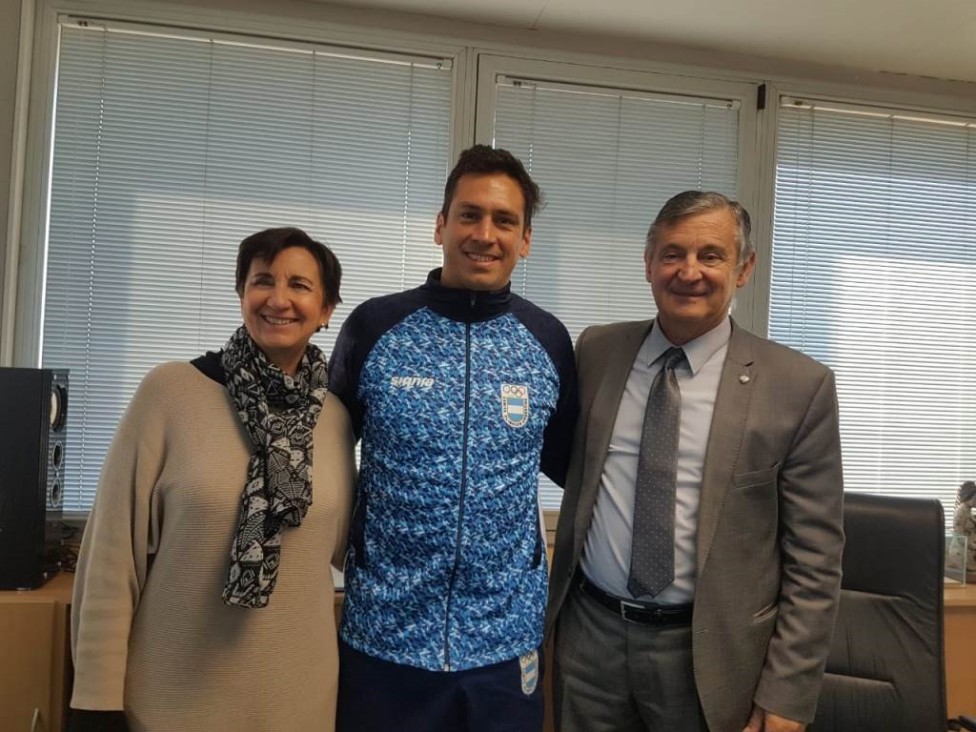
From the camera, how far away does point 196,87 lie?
8.75ft

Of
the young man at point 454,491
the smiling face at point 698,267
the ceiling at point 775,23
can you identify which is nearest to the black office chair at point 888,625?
the smiling face at point 698,267

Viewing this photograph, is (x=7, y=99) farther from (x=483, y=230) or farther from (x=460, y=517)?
(x=460, y=517)

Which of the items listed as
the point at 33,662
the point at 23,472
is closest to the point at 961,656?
the point at 33,662

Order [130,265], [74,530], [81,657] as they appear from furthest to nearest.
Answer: [130,265] < [74,530] < [81,657]

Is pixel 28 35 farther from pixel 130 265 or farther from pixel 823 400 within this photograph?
pixel 823 400

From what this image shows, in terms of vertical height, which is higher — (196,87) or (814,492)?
(196,87)

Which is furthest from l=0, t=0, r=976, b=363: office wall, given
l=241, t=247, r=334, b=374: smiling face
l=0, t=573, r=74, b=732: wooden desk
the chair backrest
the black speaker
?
the chair backrest

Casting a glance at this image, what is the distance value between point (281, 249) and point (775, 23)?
2125 millimetres

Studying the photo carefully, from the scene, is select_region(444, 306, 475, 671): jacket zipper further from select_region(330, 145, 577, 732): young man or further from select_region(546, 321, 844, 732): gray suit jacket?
select_region(546, 321, 844, 732): gray suit jacket

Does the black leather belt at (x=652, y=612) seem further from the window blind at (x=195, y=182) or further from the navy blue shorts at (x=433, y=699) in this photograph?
the window blind at (x=195, y=182)

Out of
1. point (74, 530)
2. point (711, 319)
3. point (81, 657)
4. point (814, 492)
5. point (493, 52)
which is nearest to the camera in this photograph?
point (81, 657)

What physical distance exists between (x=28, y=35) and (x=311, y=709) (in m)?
2.38

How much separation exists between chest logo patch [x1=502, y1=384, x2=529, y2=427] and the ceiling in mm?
1675

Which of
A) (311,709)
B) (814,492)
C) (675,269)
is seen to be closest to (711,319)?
(675,269)
